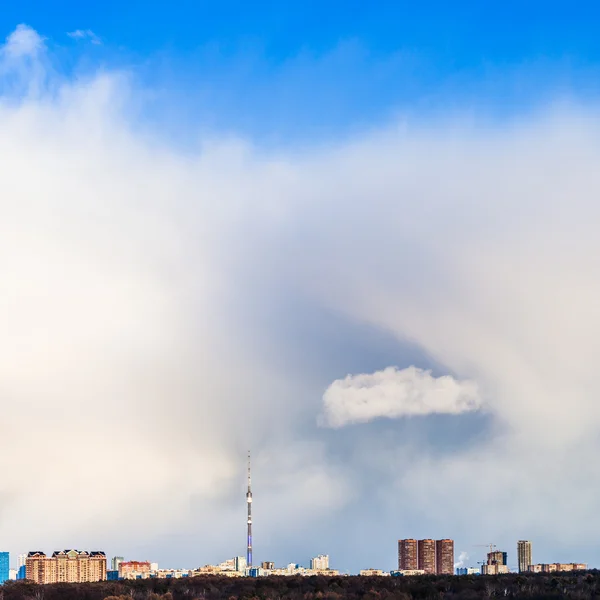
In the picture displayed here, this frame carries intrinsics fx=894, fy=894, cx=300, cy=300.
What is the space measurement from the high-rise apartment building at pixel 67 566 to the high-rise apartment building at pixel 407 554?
6347 centimetres

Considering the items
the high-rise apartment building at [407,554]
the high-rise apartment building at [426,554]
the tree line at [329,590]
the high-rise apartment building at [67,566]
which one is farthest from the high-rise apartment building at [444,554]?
the tree line at [329,590]

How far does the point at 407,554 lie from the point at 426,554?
551cm

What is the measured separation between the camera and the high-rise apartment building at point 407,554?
613 feet

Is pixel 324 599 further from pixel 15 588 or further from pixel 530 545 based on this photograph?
pixel 530 545

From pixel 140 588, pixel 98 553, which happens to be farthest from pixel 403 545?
pixel 140 588

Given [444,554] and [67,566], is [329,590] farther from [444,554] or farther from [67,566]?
[444,554]

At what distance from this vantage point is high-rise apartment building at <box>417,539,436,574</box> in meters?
181

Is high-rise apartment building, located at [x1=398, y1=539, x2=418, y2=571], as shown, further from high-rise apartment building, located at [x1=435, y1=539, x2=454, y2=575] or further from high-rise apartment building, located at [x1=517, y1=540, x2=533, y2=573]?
high-rise apartment building, located at [x1=517, y1=540, x2=533, y2=573]

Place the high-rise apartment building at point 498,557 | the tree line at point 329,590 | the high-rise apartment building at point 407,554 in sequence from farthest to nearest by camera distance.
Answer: the high-rise apartment building at point 407,554, the high-rise apartment building at point 498,557, the tree line at point 329,590

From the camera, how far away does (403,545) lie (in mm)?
191250

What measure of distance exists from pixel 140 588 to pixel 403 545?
498 ft

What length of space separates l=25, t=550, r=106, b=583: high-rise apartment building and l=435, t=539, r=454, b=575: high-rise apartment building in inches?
2628

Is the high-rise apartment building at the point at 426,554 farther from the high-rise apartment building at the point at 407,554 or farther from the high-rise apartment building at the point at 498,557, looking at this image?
the high-rise apartment building at the point at 498,557

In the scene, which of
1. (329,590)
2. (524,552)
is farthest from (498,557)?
(329,590)
